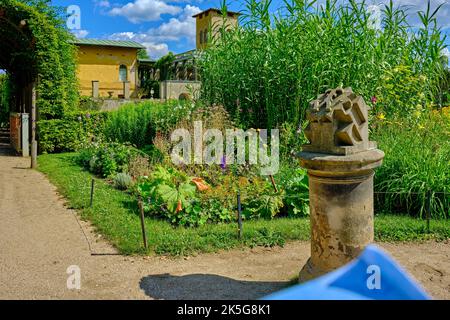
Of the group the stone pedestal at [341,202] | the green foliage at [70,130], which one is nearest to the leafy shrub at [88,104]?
the green foliage at [70,130]

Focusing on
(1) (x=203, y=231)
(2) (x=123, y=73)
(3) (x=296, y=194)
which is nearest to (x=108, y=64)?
(2) (x=123, y=73)

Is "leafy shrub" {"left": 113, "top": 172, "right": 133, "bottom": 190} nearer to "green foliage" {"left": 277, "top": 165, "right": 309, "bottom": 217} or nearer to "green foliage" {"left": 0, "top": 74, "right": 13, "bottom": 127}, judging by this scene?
"green foliage" {"left": 277, "top": 165, "right": 309, "bottom": 217}

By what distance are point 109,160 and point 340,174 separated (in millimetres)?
7116

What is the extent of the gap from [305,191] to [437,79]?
3.78 meters

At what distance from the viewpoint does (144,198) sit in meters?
6.59

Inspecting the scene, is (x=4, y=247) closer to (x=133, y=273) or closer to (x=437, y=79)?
(x=133, y=273)

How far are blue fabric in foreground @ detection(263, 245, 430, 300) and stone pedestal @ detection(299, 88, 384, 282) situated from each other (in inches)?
86.1

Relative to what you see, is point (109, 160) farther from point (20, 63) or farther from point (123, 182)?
point (20, 63)

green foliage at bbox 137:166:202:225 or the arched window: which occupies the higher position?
Result: the arched window

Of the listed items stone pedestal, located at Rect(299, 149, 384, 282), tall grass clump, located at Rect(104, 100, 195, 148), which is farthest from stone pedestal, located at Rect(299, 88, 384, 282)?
tall grass clump, located at Rect(104, 100, 195, 148)

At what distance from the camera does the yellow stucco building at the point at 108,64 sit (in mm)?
33344

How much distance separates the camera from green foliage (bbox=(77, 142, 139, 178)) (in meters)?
9.44
